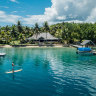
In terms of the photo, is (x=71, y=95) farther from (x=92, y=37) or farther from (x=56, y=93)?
(x=92, y=37)

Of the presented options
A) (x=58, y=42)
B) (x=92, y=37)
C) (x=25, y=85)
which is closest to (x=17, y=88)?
(x=25, y=85)

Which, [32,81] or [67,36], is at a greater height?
[67,36]

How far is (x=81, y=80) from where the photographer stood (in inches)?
966

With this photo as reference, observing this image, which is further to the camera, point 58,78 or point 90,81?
point 58,78

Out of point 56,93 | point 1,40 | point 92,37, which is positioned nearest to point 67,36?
point 92,37

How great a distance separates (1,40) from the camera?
11206 cm

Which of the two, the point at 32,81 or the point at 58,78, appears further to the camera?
the point at 58,78

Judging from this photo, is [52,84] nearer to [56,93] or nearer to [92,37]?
[56,93]

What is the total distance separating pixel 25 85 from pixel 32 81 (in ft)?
7.41

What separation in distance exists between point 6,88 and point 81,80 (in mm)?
13063

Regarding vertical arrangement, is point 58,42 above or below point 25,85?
above

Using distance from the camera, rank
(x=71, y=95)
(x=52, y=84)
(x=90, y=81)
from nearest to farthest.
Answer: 1. (x=71, y=95)
2. (x=52, y=84)
3. (x=90, y=81)

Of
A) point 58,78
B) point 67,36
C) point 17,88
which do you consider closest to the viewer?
point 17,88

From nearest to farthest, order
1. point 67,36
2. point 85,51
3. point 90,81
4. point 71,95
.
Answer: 1. point 71,95
2. point 90,81
3. point 85,51
4. point 67,36
